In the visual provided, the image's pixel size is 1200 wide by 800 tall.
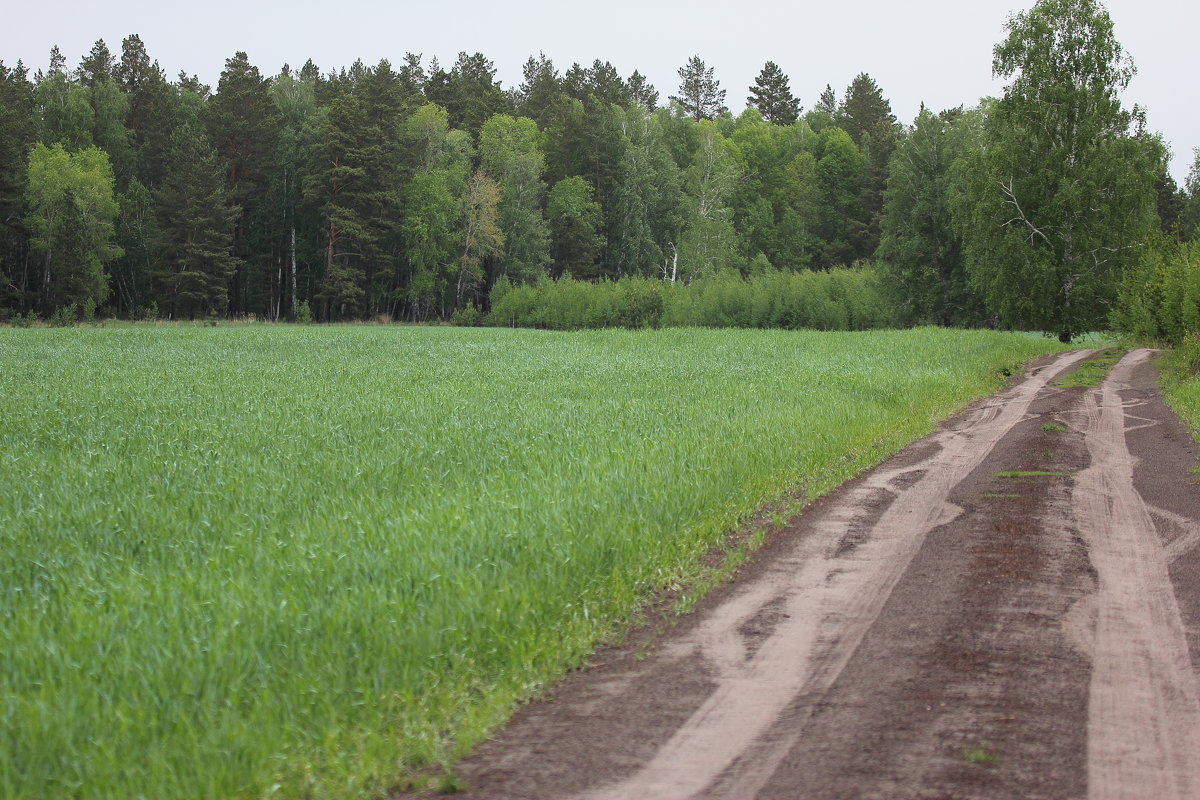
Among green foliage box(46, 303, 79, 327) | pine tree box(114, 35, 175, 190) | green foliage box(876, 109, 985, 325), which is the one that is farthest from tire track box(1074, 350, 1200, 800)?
pine tree box(114, 35, 175, 190)

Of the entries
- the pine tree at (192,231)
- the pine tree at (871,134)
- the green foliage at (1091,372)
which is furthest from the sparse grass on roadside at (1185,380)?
the pine tree at (192,231)

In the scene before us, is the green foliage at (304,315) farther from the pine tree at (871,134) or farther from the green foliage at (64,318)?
the pine tree at (871,134)

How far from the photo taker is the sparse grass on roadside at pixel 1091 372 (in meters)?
22.0

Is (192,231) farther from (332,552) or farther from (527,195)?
(332,552)

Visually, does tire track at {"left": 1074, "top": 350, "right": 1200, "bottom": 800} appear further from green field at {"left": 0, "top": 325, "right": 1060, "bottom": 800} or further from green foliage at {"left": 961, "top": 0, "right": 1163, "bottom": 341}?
green foliage at {"left": 961, "top": 0, "right": 1163, "bottom": 341}

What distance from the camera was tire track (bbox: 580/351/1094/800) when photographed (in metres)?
4.07

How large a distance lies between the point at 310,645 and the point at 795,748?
2.57 m

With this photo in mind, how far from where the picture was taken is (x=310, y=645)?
17.1 feet

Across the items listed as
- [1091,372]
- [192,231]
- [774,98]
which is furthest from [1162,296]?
[774,98]

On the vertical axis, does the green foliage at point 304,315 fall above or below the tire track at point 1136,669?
above

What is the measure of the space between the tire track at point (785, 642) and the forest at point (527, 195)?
113 ft

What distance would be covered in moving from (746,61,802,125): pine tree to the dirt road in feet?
376

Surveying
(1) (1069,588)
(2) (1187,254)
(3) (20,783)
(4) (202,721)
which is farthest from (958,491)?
(2) (1187,254)

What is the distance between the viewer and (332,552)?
680 cm
